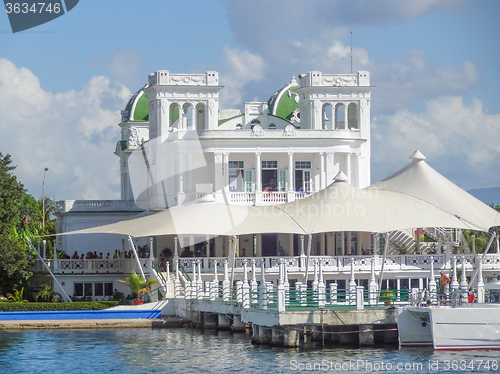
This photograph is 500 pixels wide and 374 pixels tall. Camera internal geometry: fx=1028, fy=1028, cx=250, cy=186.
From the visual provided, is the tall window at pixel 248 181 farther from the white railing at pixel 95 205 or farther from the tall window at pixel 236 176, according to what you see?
the white railing at pixel 95 205

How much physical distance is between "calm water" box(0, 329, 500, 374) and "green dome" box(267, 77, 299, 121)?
120ft

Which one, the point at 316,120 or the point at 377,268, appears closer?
the point at 377,268

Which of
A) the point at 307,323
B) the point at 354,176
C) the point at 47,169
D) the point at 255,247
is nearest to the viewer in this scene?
the point at 307,323

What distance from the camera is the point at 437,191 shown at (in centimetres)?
5312

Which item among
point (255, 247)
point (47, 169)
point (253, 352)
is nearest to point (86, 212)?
point (255, 247)

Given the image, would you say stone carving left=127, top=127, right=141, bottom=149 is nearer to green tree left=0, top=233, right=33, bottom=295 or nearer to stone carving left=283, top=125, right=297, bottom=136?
stone carving left=283, top=125, right=297, bottom=136

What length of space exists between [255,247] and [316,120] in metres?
13.0

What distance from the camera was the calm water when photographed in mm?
35688

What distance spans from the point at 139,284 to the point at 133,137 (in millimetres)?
30038

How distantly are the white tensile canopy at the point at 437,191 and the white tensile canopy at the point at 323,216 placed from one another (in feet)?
8.07

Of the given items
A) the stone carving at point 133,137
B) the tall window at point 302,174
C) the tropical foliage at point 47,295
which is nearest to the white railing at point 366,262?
the tropical foliage at point 47,295

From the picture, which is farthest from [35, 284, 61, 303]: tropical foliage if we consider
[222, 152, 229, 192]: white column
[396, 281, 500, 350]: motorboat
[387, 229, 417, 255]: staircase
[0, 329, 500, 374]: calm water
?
[396, 281, 500, 350]: motorboat

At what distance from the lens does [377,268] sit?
53.7 m

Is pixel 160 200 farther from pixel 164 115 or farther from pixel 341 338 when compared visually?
pixel 341 338
